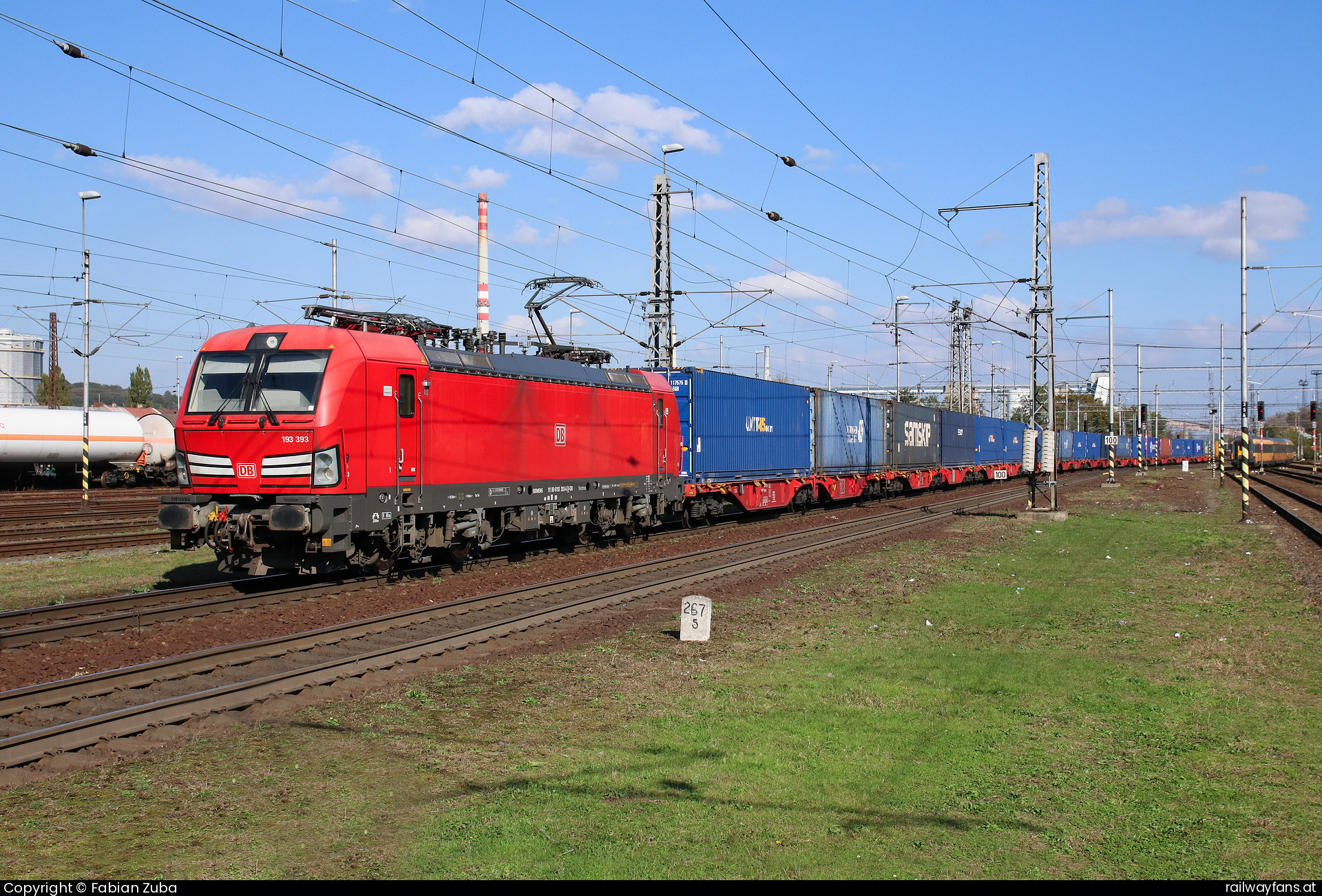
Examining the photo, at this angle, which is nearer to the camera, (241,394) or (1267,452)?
(241,394)

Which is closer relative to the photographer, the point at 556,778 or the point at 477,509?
the point at 556,778

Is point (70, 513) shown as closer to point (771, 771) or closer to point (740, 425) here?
point (740, 425)

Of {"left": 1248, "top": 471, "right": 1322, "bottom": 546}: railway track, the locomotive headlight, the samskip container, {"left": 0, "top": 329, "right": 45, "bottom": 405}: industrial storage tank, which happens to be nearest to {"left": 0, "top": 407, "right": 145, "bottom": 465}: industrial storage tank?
the locomotive headlight

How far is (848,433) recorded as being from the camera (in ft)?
115

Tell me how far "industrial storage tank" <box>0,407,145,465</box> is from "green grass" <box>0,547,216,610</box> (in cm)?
2201

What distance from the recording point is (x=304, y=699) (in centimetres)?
942

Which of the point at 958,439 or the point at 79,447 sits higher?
the point at 958,439

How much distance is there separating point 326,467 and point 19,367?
361ft

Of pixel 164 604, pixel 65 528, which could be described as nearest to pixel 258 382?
pixel 164 604

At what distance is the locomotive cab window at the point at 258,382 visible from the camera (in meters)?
14.3

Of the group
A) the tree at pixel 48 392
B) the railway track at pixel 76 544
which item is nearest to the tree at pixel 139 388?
the tree at pixel 48 392
